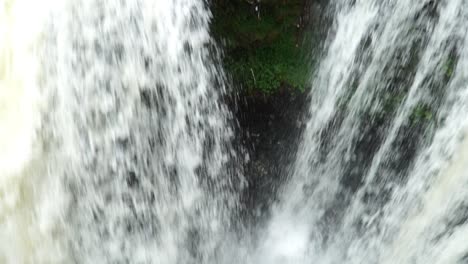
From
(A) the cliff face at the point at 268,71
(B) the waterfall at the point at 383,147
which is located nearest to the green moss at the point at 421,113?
(B) the waterfall at the point at 383,147

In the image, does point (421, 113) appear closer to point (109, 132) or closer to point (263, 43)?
point (263, 43)

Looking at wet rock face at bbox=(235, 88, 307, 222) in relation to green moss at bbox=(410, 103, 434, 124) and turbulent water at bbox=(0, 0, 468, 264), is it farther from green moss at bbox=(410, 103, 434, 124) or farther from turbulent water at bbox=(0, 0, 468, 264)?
green moss at bbox=(410, 103, 434, 124)

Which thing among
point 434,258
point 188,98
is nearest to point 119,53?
point 188,98

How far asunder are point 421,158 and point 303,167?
0.51 metres

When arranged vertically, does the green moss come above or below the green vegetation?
below

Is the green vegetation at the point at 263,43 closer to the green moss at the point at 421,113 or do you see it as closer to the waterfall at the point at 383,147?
the waterfall at the point at 383,147

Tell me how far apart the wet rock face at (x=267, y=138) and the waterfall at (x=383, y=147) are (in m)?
0.06

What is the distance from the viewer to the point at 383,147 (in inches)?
105

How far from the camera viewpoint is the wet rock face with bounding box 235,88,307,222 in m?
2.60

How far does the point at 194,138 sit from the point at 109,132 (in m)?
0.35

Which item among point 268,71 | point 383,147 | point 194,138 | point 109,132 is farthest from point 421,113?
point 109,132

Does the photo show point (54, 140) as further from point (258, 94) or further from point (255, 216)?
point (255, 216)

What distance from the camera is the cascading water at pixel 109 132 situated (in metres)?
2.30

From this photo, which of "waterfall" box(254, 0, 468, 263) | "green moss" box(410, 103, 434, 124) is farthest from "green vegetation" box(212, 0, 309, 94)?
"green moss" box(410, 103, 434, 124)
